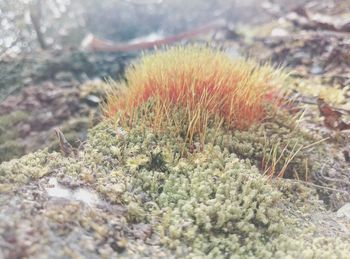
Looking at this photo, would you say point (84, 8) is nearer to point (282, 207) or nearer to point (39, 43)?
point (39, 43)

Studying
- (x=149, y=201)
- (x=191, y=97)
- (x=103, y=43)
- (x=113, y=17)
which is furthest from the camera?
(x=113, y=17)

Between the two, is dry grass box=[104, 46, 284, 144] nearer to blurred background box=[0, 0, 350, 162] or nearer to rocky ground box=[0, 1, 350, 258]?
rocky ground box=[0, 1, 350, 258]

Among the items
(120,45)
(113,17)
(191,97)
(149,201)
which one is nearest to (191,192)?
(149,201)

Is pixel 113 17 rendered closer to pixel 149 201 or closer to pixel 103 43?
pixel 103 43

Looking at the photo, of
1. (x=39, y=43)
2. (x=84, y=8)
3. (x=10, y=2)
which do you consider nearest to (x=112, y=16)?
(x=84, y=8)


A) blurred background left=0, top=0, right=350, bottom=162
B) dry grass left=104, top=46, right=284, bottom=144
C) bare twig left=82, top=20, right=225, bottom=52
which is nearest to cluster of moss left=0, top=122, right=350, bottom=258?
dry grass left=104, top=46, right=284, bottom=144
